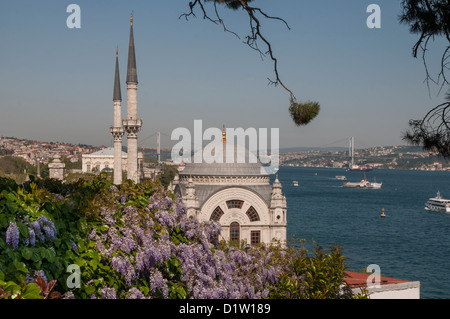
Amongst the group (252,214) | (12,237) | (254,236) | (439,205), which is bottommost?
(439,205)

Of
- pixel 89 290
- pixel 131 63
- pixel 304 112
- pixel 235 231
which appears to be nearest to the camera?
pixel 89 290

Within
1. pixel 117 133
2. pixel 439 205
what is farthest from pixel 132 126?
pixel 439 205

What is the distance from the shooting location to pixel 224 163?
38.0 m

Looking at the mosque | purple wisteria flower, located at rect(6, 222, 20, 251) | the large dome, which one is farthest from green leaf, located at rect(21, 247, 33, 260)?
the large dome

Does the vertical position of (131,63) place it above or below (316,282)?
above

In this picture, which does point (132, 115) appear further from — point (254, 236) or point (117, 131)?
point (254, 236)

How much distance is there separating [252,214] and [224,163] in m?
5.15

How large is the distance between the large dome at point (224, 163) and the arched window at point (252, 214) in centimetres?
306

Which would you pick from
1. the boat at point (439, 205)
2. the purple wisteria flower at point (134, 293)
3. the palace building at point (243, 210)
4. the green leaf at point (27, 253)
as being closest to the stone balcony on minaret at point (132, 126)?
the palace building at point (243, 210)

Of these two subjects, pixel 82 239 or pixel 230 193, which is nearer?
pixel 82 239
